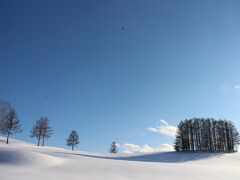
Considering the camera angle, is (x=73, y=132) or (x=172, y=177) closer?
(x=172, y=177)

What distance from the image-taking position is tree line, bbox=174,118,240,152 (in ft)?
249

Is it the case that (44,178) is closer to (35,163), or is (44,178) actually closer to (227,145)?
(35,163)

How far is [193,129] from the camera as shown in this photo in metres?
78.7

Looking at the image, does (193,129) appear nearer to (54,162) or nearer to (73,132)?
(73,132)

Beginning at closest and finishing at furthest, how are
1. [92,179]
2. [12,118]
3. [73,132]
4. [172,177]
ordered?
[92,179]
[172,177]
[12,118]
[73,132]

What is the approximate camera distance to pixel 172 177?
65.5ft

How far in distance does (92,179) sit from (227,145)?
224 feet

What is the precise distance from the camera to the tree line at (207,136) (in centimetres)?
7581

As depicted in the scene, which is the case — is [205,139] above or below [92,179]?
above

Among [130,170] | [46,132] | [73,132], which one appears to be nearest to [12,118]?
[46,132]

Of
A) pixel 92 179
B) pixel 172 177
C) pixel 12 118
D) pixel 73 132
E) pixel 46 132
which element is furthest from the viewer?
pixel 73 132

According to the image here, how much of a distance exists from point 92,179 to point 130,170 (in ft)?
16.4

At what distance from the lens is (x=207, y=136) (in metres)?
76.8

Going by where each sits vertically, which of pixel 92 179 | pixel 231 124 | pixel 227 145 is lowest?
pixel 92 179
